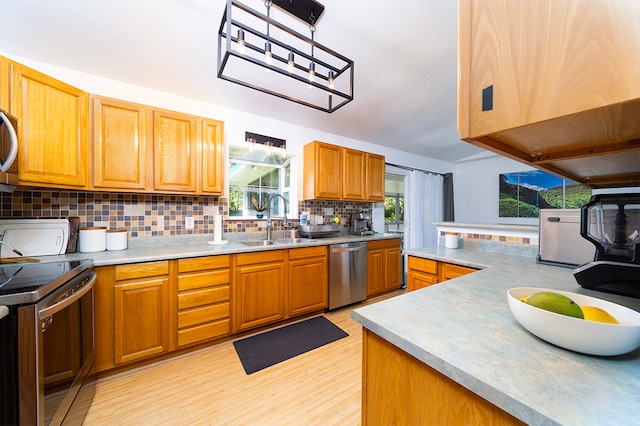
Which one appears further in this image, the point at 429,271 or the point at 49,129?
the point at 429,271

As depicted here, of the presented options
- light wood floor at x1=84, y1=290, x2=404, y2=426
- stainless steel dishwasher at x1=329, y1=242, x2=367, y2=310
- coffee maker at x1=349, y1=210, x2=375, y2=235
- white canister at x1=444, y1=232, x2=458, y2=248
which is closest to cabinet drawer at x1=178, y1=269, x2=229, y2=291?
light wood floor at x1=84, y1=290, x2=404, y2=426

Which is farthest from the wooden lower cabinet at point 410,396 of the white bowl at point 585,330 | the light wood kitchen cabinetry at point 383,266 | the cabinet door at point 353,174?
the cabinet door at point 353,174

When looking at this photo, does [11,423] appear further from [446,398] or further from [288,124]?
[288,124]

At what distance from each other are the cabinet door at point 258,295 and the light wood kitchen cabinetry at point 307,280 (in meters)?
0.12

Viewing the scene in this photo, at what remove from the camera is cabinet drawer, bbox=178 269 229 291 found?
6.09ft

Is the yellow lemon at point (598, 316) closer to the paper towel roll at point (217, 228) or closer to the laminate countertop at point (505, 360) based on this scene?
the laminate countertop at point (505, 360)

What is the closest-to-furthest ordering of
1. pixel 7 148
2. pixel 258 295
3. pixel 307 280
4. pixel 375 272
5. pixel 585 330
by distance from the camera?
pixel 585 330, pixel 7 148, pixel 258 295, pixel 307 280, pixel 375 272

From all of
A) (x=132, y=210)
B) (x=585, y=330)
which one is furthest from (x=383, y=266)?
(x=132, y=210)

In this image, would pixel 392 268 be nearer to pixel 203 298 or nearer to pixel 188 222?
pixel 203 298

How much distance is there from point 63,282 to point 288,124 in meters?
2.61

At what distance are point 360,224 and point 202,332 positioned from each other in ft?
7.74

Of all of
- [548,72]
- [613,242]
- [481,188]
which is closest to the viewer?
[548,72]

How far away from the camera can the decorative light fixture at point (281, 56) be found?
1194 mm

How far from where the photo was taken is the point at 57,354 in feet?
3.71
